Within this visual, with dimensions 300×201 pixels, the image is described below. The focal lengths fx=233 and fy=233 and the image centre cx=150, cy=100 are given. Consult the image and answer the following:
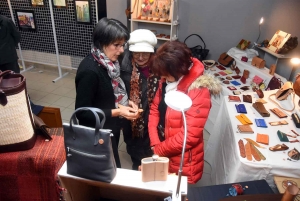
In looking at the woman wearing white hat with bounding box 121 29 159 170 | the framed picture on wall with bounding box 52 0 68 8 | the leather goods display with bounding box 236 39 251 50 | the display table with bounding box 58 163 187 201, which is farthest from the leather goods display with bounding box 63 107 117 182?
the framed picture on wall with bounding box 52 0 68 8

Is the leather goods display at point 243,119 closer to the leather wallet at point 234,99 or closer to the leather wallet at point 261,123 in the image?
the leather wallet at point 261,123

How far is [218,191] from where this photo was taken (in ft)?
4.37

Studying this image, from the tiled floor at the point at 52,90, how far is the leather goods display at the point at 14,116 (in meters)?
1.79

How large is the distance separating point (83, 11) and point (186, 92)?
3.44 meters

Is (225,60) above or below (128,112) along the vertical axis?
below

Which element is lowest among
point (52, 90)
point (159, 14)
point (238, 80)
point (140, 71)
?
point (52, 90)

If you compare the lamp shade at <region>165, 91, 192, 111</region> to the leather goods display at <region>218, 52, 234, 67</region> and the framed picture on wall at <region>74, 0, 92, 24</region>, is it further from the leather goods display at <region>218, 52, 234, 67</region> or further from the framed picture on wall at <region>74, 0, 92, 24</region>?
the framed picture on wall at <region>74, 0, 92, 24</region>

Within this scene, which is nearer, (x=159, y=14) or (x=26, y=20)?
(x=159, y=14)

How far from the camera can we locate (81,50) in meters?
4.49

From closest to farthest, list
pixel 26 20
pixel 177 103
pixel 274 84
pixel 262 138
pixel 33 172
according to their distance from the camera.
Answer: pixel 177 103, pixel 33 172, pixel 262 138, pixel 274 84, pixel 26 20

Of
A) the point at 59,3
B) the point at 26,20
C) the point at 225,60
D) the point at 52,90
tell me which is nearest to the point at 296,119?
the point at 225,60

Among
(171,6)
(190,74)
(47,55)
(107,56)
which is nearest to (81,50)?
(47,55)

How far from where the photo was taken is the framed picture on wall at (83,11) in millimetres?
4039

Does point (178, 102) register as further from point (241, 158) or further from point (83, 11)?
point (83, 11)
